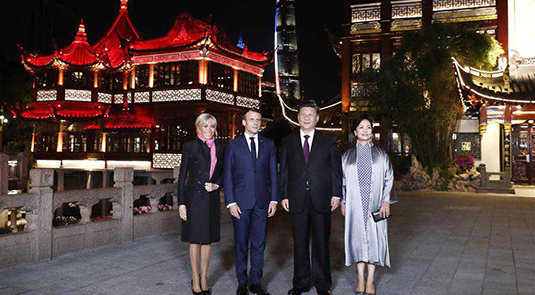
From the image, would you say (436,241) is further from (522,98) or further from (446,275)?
(522,98)

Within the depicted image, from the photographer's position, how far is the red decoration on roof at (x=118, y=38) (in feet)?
82.2

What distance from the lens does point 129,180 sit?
24.1 feet

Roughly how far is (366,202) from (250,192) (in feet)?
3.80

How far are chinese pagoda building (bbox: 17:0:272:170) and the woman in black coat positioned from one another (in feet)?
53.7

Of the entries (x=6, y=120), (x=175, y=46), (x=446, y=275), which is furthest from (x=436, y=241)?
(x=6, y=120)

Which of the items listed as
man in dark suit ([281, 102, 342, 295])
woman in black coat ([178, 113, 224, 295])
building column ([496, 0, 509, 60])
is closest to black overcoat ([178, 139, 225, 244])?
woman in black coat ([178, 113, 224, 295])

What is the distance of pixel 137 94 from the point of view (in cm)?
2242

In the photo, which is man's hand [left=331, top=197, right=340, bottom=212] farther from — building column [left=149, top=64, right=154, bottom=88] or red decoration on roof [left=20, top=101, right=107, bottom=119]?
red decoration on roof [left=20, top=101, right=107, bottom=119]

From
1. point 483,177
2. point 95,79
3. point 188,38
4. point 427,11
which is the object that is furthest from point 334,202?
point 95,79

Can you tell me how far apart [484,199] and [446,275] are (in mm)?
10585

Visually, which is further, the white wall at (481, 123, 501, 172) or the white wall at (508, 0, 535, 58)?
the white wall at (508, 0, 535, 58)

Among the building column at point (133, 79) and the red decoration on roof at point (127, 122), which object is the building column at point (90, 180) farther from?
the building column at point (133, 79)

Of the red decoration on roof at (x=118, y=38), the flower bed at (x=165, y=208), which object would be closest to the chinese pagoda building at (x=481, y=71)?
the flower bed at (x=165, y=208)

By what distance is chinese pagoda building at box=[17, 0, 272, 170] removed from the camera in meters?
21.3
